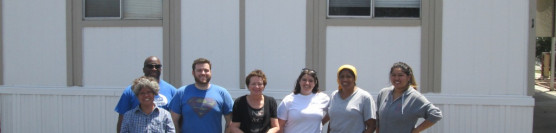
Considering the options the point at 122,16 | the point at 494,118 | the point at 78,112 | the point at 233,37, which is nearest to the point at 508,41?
the point at 494,118

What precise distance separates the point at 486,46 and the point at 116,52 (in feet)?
14.7

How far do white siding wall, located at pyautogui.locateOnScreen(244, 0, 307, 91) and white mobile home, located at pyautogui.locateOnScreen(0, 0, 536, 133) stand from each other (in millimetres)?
12

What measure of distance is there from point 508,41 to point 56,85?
5.61m

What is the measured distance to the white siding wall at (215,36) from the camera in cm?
626

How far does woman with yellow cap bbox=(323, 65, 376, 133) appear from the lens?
3986 mm

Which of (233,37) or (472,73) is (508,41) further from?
(233,37)

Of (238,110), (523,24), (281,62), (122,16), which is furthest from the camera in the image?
(122,16)

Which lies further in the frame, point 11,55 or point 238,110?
point 11,55

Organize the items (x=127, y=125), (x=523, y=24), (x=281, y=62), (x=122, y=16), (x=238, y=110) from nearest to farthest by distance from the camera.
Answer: (x=127, y=125) < (x=238, y=110) < (x=523, y=24) < (x=281, y=62) < (x=122, y=16)

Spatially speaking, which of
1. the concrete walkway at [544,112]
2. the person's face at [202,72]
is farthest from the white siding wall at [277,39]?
the concrete walkway at [544,112]

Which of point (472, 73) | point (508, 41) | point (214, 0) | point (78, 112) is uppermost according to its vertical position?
point (214, 0)

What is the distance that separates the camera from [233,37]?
626cm

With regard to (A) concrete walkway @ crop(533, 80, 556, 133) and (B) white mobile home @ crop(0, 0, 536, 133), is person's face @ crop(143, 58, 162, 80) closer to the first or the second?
(B) white mobile home @ crop(0, 0, 536, 133)

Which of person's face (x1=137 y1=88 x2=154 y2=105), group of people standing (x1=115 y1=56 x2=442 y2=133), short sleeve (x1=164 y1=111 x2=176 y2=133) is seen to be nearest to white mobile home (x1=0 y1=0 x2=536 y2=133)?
group of people standing (x1=115 y1=56 x2=442 y2=133)
